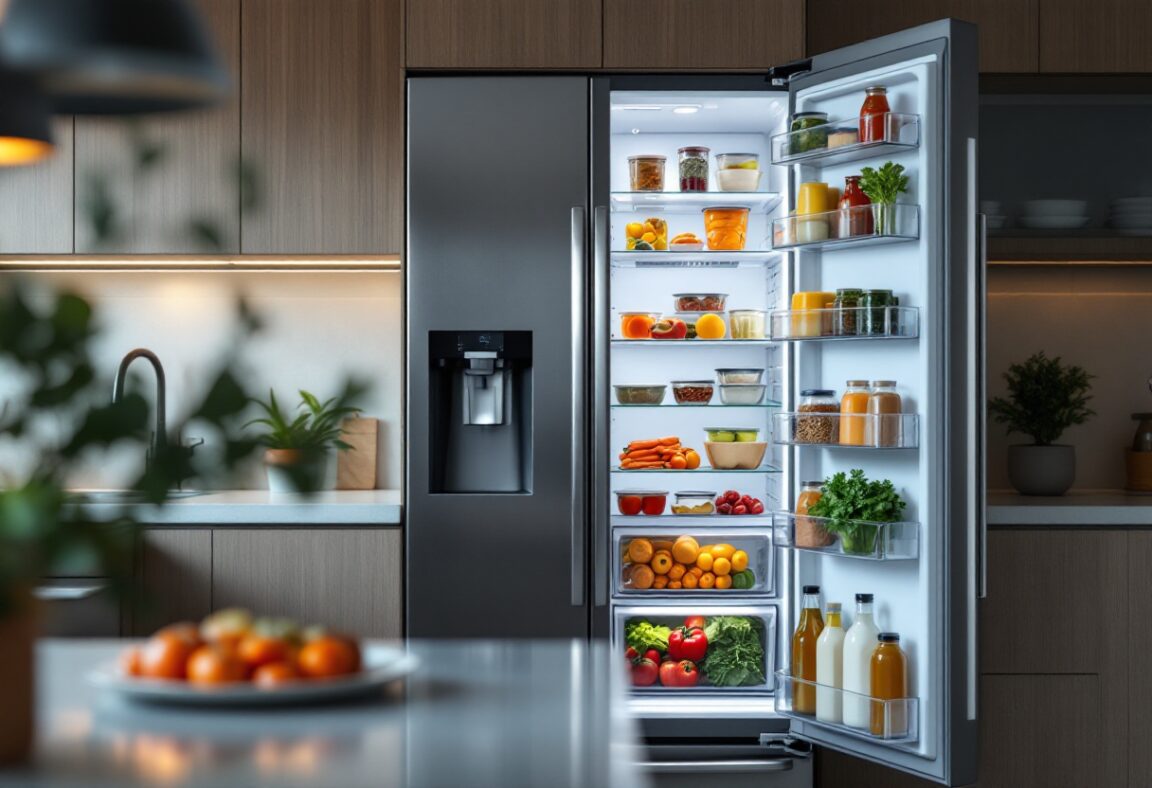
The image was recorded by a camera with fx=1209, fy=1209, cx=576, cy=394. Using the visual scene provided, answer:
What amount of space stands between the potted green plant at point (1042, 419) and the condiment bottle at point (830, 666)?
1.15 m

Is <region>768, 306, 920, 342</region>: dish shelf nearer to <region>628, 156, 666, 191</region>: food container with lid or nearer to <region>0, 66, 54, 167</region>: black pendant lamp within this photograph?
<region>628, 156, 666, 191</region>: food container with lid

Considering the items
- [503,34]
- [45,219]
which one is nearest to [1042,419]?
[503,34]

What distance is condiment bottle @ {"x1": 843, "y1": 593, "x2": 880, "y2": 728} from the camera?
9.04 feet

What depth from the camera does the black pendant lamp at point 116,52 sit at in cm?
121

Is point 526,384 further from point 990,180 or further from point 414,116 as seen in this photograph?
point 990,180

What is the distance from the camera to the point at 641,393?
3.22 meters

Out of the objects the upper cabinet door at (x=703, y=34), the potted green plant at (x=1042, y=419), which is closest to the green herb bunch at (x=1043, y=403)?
the potted green plant at (x=1042, y=419)

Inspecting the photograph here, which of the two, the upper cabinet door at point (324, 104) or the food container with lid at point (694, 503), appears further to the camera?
the upper cabinet door at point (324, 104)

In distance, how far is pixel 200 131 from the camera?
3.54m

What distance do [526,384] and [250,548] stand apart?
850 millimetres

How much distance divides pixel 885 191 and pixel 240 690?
204cm

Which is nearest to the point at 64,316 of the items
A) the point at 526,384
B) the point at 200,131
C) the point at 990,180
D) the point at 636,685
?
the point at 526,384

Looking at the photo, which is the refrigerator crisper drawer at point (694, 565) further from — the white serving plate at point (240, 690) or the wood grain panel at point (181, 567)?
the white serving plate at point (240, 690)

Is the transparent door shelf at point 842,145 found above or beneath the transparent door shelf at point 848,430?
above
